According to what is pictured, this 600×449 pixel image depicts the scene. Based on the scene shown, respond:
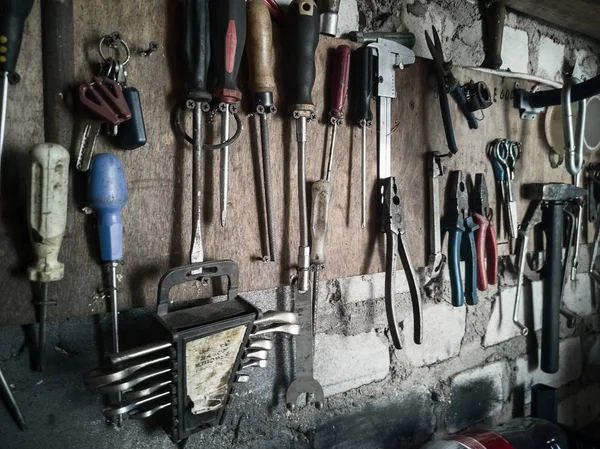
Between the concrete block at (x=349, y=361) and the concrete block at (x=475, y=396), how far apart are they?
24 cm

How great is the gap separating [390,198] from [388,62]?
0.26m

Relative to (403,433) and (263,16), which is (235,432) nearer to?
(403,433)

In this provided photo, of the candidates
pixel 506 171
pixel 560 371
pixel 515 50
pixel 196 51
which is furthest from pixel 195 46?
pixel 560 371

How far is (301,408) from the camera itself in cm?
80

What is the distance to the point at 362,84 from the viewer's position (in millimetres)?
745

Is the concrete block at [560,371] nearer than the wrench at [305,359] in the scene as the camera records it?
No

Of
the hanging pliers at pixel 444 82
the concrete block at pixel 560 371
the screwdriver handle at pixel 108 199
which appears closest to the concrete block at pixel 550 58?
the hanging pliers at pixel 444 82

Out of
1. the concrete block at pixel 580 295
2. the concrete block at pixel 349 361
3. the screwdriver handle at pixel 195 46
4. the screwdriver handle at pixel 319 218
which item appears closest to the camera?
the screwdriver handle at pixel 195 46

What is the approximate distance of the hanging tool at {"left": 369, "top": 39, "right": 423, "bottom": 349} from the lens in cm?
76

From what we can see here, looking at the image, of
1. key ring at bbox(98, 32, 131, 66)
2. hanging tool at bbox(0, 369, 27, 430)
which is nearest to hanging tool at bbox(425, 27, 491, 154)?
key ring at bbox(98, 32, 131, 66)

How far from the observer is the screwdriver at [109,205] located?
52 centimetres

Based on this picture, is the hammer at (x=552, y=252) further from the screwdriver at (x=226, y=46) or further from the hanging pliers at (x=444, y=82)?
the screwdriver at (x=226, y=46)

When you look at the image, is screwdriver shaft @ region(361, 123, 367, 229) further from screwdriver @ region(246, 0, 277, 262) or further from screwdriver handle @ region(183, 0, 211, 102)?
screwdriver handle @ region(183, 0, 211, 102)

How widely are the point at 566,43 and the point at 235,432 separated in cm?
133
